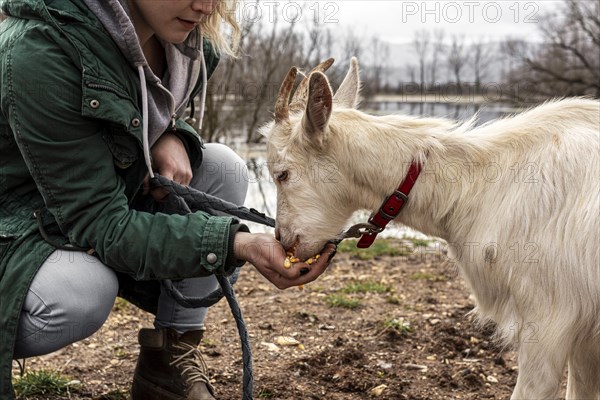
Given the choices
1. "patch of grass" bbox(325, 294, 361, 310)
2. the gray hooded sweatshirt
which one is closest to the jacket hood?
the gray hooded sweatshirt

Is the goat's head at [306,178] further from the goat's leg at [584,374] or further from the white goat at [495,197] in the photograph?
the goat's leg at [584,374]

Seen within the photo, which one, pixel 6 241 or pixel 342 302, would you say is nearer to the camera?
pixel 6 241

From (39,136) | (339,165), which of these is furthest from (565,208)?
(39,136)

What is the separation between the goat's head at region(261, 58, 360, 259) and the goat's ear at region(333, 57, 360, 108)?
22cm

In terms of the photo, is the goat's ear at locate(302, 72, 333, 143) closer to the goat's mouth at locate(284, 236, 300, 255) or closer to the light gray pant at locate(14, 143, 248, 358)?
the goat's mouth at locate(284, 236, 300, 255)

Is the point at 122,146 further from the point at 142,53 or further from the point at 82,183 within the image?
the point at 142,53

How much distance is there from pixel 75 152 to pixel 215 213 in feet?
2.40

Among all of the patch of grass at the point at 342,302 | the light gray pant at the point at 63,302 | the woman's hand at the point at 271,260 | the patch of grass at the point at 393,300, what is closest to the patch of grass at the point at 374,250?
the patch of grass at the point at 393,300

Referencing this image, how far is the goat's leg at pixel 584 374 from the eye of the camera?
302 centimetres

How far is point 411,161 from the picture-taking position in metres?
3.14

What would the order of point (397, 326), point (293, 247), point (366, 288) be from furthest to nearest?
point (366, 288), point (397, 326), point (293, 247)

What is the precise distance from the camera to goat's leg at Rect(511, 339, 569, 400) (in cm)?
286

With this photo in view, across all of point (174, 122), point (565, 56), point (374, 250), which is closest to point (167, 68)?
point (174, 122)

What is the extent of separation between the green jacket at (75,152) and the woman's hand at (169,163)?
401mm
